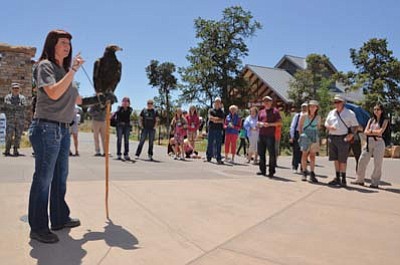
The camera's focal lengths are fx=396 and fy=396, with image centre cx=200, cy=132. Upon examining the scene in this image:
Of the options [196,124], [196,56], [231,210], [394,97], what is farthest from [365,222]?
[196,56]

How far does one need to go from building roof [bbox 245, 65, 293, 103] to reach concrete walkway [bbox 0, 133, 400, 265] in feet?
106

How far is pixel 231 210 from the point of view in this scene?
5.16m

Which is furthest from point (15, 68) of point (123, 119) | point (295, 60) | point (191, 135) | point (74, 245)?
point (295, 60)

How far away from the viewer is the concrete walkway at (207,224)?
3426 millimetres

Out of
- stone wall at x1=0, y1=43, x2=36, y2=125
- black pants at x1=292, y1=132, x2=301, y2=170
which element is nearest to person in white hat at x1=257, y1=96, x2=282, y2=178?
black pants at x1=292, y1=132, x2=301, y2=170

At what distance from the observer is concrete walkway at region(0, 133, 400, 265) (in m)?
3.43

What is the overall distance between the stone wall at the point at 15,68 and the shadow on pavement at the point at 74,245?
21837 mm

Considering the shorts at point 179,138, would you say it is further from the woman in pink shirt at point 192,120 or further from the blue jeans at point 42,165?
the blue jeans at point 42,165

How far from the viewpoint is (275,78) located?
4225cm

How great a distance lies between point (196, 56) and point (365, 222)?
1428 inches

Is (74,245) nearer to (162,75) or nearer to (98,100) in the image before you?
(98,100)

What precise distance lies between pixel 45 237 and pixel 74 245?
27 centimetres

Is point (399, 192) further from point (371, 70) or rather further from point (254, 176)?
point (371, 70)

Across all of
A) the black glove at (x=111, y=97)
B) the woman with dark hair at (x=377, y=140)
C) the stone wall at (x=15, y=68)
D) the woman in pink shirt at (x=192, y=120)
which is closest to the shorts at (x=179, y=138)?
the woman in pink shirt at (x=192, y=120)
